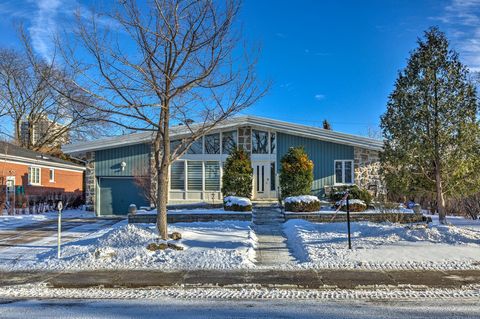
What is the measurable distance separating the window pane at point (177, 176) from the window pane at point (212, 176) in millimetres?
1224

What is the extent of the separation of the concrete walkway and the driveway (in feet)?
17.9

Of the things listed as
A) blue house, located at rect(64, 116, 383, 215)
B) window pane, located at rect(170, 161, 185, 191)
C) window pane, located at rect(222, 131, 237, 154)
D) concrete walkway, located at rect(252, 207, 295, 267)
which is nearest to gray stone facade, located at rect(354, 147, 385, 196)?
blue house, located at rect(64, 116, 383, 215)

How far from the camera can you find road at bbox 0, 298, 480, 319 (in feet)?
18.5

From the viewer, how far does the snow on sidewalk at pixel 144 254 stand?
29.7 feet

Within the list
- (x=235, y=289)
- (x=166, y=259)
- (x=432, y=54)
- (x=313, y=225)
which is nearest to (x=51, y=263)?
(x=166, y=259)

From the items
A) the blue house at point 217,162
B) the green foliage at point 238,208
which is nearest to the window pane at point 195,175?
the blue house at point 217,162

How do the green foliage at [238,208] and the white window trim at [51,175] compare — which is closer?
the green foliage at [238,208]

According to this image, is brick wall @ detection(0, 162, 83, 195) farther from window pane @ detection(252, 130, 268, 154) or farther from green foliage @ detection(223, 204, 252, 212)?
green foliage @ detection(223, 204, 252, 212)

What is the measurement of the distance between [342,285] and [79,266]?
5.43 metres

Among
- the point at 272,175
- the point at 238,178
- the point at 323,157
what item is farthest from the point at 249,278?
the point at 323,157

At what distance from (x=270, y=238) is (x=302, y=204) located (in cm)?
354

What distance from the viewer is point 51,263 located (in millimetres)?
9266

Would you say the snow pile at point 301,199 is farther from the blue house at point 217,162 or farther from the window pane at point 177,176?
the window pane at point 177,176

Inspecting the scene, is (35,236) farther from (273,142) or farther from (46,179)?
(46,179)
